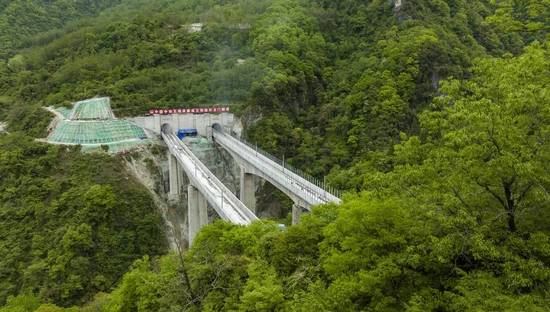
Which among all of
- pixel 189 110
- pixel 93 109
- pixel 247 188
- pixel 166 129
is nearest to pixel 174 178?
pixel 166 129

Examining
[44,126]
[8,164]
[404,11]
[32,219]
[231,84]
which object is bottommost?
[32,219]

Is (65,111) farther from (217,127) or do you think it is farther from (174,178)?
(217,127)

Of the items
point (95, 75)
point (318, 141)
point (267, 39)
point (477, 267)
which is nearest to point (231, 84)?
point (267, 39)

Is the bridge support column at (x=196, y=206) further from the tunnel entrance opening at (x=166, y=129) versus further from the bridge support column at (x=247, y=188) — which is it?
the tunnel entrance opening at (x=166, y=129)

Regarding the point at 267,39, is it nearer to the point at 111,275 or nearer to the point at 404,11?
the point at 404,11

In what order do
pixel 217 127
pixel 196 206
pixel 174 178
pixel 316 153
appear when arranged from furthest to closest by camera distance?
pixel 217 127 → pixel 316 153 → pixel 174 178 → pixel 196 206

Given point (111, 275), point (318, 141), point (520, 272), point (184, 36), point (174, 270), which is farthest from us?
point (184, 36)

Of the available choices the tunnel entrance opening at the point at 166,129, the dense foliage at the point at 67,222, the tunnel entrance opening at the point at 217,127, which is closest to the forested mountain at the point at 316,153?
the dense foliage at the point at 67,222
